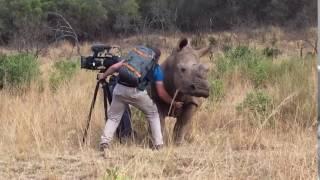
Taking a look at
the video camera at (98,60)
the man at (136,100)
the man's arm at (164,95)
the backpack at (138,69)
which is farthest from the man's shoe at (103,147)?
the video camera at (98,60)

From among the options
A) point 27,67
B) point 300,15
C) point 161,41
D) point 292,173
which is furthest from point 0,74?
point 300,15

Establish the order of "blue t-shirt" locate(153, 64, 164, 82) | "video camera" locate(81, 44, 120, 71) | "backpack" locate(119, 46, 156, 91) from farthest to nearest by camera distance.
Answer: "video camera" locate(81, 44, 120, 71), "blue t-shirt" locate(153, 64, 164, 82), "backpack" locate(119, 46, 156, 91)

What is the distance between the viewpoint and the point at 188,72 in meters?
6.96

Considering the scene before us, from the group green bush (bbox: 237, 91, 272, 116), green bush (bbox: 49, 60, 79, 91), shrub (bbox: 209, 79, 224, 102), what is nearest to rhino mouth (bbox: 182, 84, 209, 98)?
green bush (bbox: 237, 91, 272, 116)

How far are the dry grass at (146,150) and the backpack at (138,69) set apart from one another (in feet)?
2.33

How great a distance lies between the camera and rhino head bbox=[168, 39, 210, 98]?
683 centimetres

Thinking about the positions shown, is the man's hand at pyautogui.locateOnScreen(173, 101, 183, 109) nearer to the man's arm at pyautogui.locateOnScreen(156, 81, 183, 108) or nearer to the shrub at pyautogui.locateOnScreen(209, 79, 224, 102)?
the man's arm at pyautogui.locateOnScreen(156, 81, 183, 108)

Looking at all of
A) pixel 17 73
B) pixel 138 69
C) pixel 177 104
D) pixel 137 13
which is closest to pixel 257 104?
pixel 177 104

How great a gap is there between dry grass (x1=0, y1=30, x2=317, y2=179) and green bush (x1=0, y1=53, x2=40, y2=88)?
6.19 ft

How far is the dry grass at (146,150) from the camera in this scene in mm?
5766

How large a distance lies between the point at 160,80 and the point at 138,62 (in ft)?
1.21

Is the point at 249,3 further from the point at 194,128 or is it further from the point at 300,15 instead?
the point at 194,128

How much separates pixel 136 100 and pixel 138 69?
348 mm

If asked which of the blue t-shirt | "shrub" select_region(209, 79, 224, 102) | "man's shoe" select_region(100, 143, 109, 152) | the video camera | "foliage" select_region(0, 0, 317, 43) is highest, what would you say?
"foliage" select_region(0, 0, 317, 43)
